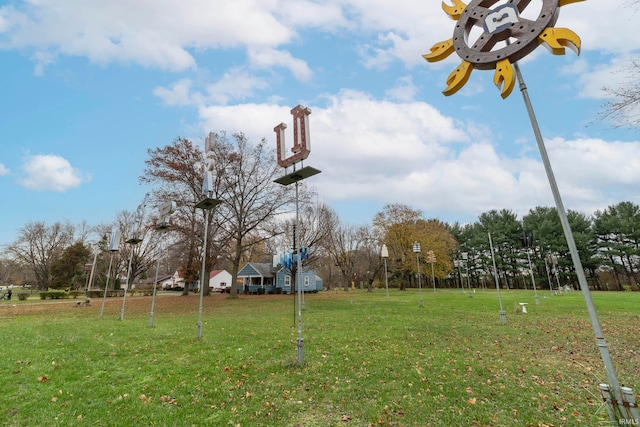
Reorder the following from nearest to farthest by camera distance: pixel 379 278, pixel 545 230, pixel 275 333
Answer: pixel 275 333
pixel 545 230
pixel 379 278

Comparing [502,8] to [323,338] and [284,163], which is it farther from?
[323,338]

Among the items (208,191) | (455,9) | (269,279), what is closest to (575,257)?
(455,9)

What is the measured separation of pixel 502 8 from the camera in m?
4.48

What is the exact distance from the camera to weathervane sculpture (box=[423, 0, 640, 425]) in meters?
3.79

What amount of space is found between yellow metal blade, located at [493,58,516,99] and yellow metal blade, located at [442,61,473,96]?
0.44 m

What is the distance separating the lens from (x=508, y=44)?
4.38 metres

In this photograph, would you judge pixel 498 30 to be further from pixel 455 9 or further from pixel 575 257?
pixel 575 257

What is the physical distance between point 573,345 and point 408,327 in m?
4.72

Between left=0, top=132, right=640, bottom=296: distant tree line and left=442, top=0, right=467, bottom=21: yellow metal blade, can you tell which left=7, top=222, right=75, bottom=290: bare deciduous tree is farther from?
left=442, top=0, right=467, bottom=21: yellow metal blade

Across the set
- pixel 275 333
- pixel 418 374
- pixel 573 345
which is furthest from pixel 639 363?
pixel 275 333

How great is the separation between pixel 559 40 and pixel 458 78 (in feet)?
4.25

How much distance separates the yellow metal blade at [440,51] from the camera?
506 centimetres

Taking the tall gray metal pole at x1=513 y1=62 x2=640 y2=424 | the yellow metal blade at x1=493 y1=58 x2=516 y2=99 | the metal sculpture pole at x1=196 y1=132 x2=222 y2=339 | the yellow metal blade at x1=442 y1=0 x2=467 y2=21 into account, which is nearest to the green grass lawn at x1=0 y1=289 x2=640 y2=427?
the tall gray metal pole at x1=513 y1=62 x2=640 y2=424

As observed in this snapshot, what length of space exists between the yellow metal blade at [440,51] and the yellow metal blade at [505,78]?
99cm
